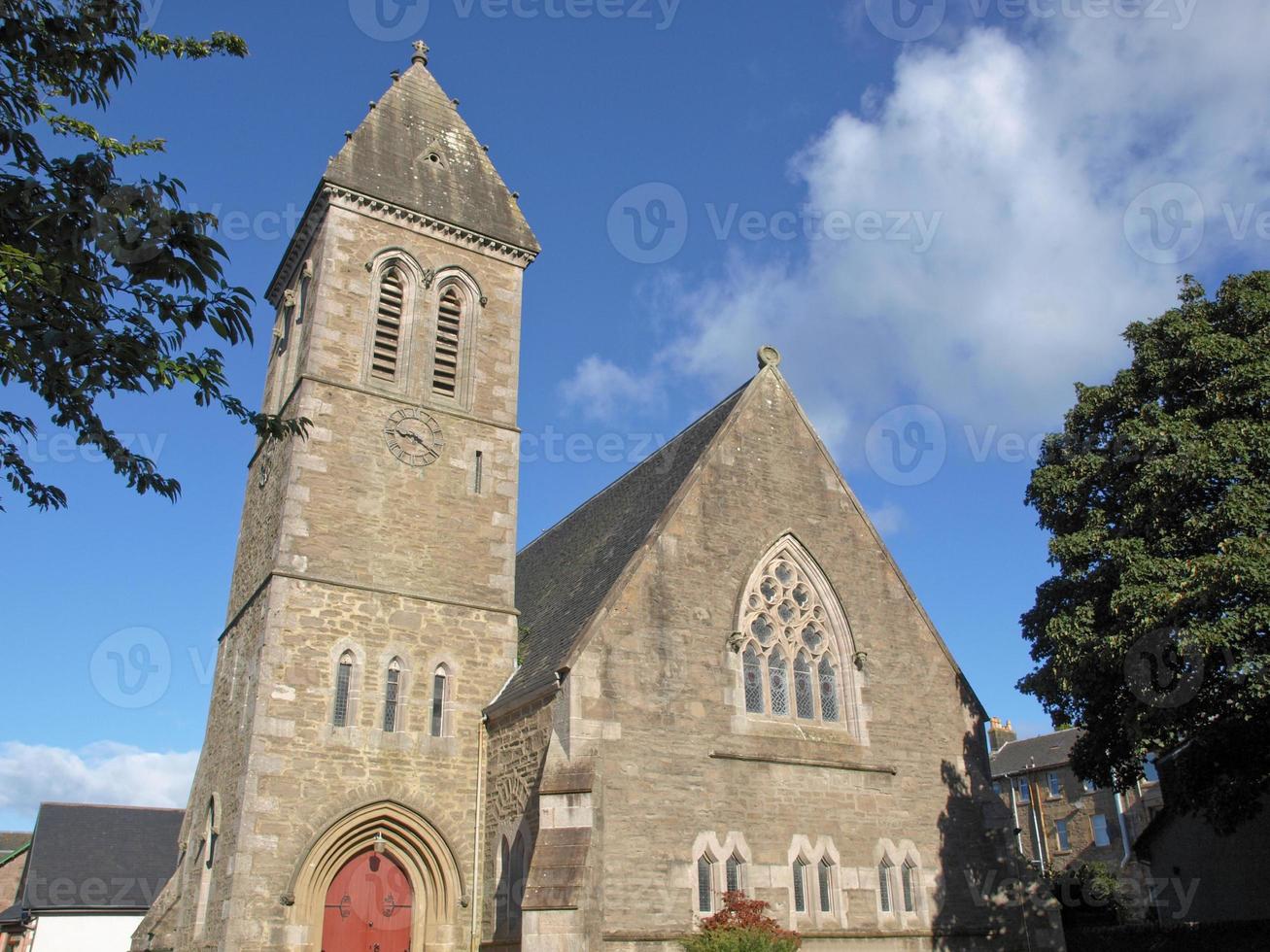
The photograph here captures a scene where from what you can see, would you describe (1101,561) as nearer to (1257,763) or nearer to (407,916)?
(1257,763)

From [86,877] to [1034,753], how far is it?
41642 mm

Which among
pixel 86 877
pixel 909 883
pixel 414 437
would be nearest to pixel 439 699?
pixel 414 437

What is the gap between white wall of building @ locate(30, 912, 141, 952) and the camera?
111 ft

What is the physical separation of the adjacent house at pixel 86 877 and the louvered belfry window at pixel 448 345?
20.9 metres

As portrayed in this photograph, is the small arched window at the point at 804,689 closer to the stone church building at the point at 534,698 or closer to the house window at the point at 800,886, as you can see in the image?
the stone church building at the point at 534,698

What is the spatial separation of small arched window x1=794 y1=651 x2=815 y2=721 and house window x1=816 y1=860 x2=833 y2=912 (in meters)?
2.45

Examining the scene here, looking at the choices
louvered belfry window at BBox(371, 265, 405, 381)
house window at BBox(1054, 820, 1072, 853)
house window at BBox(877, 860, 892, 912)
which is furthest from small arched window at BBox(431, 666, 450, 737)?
house window at BBox(1054, 820, 1072, 853)

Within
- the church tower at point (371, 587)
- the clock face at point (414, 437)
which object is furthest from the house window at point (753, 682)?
the clock face at point (414, 437)

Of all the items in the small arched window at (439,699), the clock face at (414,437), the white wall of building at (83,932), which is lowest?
the white wall of building at (83,932)

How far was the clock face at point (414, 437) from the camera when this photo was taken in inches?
793

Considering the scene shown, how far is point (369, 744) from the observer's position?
687 inches

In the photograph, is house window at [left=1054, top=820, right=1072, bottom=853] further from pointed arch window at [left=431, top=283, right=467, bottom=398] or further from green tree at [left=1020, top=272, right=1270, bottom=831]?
pointed arch window at [left=431, top=283, right=467, bottom=398]

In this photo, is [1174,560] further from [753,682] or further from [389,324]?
[389,324]

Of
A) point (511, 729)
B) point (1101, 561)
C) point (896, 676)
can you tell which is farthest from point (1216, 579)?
point (511, 729)
